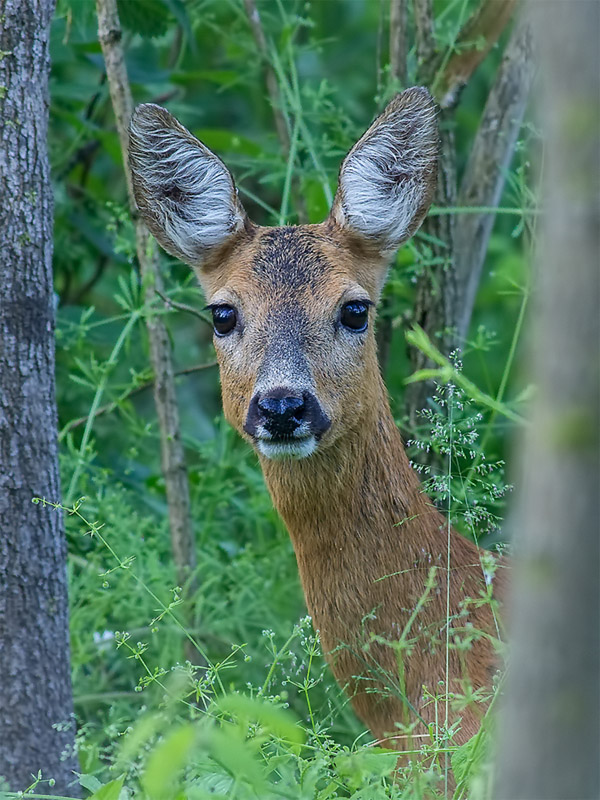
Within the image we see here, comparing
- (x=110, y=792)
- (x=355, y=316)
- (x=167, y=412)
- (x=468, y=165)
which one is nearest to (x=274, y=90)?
(x=468, y=165)

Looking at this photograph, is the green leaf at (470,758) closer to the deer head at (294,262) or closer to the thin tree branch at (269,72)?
the deer head at (294,262)

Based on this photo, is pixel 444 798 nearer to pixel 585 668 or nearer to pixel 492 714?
pixel 492 714

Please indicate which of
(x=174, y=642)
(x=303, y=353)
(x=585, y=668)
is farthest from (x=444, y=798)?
(x=174, y=642)

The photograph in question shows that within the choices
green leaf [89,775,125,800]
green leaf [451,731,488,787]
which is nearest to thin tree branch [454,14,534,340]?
green leaf [451,731,488,787]

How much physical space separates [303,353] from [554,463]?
81.8 inches

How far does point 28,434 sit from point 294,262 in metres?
1.01

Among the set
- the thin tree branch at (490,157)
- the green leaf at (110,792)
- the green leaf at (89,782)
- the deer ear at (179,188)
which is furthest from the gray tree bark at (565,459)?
the thin tree branch at (490,157)

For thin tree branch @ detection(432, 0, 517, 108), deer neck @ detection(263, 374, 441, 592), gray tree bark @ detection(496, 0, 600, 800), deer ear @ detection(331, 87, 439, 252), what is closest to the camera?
gray tree bark @ detection(496, 0, 600, 800)

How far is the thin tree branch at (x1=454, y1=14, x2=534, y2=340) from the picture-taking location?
14.6 ft

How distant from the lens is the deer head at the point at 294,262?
10.2 ft

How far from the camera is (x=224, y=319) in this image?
3.49 m

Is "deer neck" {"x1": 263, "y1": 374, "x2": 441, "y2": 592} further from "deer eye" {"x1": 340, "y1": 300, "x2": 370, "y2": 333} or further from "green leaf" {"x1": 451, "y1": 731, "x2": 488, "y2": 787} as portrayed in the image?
"green leaf" {"x1": 451, "y1": 731, "x2": 488, "y2": 787}

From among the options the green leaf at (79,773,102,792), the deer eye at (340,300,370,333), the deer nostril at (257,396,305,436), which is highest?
the deer eye at (340,300,370,333)

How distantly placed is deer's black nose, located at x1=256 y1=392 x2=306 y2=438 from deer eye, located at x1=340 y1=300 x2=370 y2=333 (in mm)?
499
